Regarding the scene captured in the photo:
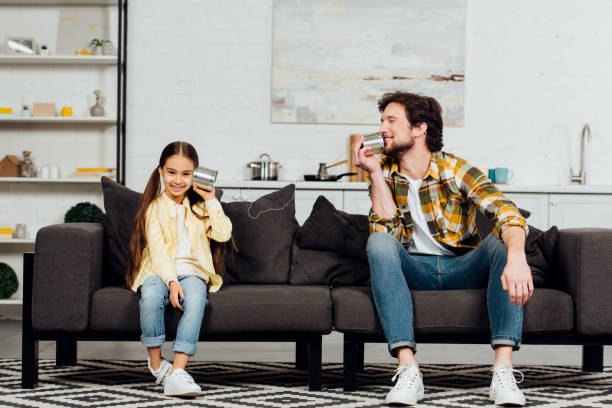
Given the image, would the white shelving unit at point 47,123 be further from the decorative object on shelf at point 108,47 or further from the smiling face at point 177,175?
the smiling face at point 177,175

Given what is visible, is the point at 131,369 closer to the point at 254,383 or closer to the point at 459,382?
the point at 254,383

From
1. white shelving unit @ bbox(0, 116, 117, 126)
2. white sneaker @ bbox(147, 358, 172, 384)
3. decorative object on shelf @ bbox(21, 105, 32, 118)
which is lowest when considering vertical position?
white sneaker @ bbox(147, 358, 172, 384)

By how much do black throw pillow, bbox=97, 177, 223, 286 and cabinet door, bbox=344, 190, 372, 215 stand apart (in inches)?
73.0

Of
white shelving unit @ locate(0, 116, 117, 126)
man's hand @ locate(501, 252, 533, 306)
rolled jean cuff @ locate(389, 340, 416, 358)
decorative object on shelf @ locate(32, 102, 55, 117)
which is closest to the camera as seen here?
man's hand @ locate(501, 252, 533, 306)

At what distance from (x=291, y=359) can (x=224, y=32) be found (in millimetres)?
2598

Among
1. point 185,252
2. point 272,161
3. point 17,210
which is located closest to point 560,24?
point 272,161

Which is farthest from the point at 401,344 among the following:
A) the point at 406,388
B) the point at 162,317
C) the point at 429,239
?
the point at 162,317

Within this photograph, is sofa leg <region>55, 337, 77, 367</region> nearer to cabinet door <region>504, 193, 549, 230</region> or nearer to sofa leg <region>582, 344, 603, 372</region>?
sofa leg <region>582, 344, 603, 372</region>

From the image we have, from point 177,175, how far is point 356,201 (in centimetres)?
197

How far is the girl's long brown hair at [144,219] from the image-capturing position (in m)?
2.65

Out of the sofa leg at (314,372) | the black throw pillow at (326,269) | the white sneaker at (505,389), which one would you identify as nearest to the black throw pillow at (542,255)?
the white sneaker at (505,389)

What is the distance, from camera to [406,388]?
2.26 meters

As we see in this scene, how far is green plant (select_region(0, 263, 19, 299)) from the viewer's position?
480 cm

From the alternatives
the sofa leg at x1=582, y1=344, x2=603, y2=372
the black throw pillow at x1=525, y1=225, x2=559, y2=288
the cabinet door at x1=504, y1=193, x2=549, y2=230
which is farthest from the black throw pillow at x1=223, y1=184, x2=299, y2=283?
the cabinet door at x1=504, y1=193, x2=549, y2=230
